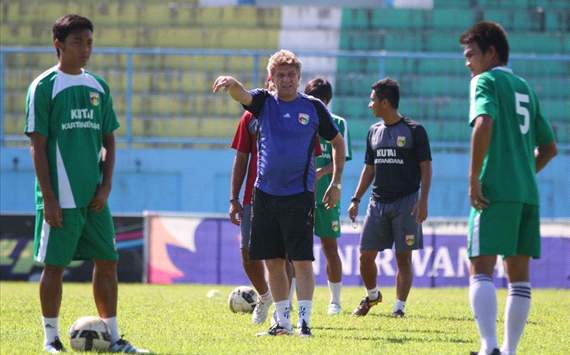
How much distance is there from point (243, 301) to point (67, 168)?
12.9 ft

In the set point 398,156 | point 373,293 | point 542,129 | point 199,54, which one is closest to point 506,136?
point 542,129

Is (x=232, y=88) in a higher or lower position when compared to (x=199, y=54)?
higher

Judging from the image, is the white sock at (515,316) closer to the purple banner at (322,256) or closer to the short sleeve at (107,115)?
the short sleeve at (107,115)

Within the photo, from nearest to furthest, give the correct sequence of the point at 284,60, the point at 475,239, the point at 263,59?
the point at 475,239 → the point at 284,60 → the point at 263,59

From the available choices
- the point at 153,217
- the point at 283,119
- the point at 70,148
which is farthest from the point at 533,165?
the point at 153,217

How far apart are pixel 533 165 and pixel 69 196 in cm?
280

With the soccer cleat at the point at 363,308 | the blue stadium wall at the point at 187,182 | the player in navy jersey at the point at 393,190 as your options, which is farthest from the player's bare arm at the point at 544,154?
the blue stadium wall at the point at 187,182

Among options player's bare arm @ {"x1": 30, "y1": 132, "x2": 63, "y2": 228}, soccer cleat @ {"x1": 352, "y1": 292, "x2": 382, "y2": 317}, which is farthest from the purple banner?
player's bare arm @ {"x1": 30, "y1": 132, "x2": 63, "y2": 228}

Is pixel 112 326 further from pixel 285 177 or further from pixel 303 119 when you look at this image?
pixel 303 119

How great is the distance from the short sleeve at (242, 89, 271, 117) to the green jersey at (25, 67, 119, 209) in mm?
1319

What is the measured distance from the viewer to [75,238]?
754 cm

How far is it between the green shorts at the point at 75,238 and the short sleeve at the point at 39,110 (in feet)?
1.65

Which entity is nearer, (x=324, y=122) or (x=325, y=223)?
(x=324, y=122)

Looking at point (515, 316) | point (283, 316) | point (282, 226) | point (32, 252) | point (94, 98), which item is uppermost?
point (94, 98)
